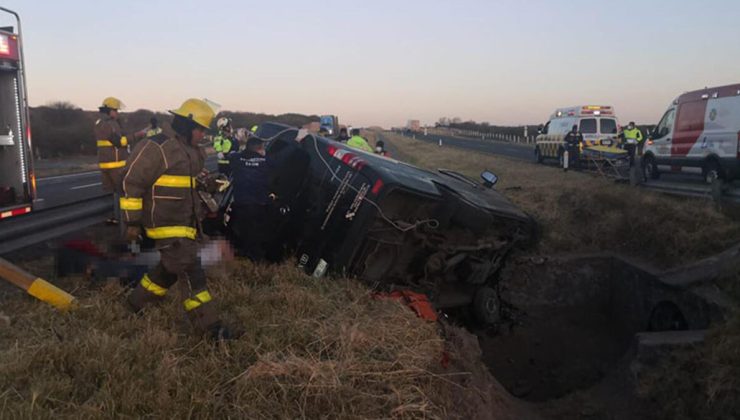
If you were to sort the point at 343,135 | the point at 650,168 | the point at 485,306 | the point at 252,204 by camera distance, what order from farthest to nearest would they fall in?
1. the point at 650,168
2. the point at 343,135
3. the point at 485,306
4. the point at 252,204

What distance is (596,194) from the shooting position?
1000 centimetres

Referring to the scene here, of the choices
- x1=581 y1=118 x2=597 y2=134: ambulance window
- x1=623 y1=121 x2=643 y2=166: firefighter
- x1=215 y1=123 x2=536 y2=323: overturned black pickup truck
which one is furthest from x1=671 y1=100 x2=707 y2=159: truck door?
x1=215 y1=123 x2=536 y2=323: overturned black pickup truck

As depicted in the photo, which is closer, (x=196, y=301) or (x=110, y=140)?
(x=196, y=301)

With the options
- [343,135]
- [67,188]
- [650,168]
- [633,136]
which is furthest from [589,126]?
[67,188]

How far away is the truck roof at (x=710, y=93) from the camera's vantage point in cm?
1169

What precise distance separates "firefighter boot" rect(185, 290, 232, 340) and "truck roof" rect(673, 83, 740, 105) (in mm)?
11670

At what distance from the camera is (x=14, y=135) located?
6.27m

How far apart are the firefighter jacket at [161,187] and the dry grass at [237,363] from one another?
26.8 inches

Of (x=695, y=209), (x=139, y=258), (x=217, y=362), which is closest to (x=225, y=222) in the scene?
(x=139, y=258)

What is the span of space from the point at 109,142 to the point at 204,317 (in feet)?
17.3

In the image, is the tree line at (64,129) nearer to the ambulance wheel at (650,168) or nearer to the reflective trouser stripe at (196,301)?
the ambulance wheel at (650,168)

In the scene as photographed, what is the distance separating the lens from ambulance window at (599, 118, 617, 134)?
69.9ft

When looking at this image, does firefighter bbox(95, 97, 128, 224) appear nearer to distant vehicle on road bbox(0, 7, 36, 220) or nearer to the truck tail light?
distant vehicle on road bbox(0, 7, 36, 220)

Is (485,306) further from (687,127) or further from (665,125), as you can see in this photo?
(665,125)
